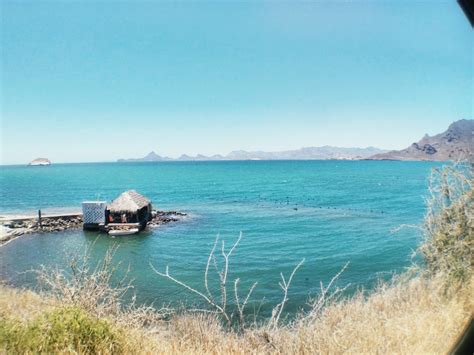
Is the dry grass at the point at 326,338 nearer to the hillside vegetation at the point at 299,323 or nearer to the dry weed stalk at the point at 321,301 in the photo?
the hillside vegetation at the point at 299,323

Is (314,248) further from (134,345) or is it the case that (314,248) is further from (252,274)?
(134,345)

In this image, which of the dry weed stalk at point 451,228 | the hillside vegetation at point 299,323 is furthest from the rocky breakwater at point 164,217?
the dry weed stalk at point 451,228

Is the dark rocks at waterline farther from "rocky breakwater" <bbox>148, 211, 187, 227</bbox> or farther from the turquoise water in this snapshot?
the turquoise water

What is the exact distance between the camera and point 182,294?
48.4 ft

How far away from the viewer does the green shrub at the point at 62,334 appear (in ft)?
16.0

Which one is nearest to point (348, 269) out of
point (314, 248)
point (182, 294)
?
point (314, 248)

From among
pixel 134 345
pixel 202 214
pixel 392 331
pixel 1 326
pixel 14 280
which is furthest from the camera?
pixel 202 214

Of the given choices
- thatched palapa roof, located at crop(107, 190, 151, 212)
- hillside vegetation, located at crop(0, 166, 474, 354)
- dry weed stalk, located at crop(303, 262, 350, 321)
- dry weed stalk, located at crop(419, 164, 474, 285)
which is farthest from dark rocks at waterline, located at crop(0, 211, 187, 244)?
dry weed stalk, located at crop(419, 164, 474, 285)

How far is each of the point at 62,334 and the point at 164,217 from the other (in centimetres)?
3156

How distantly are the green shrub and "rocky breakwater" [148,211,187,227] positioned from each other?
27.0m

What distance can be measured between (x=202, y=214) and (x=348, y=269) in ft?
73.6

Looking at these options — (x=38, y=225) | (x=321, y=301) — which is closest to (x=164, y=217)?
(x=38, y=225)

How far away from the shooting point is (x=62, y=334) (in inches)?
202

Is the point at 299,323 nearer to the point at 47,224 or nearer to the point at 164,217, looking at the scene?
the point at 164,217
